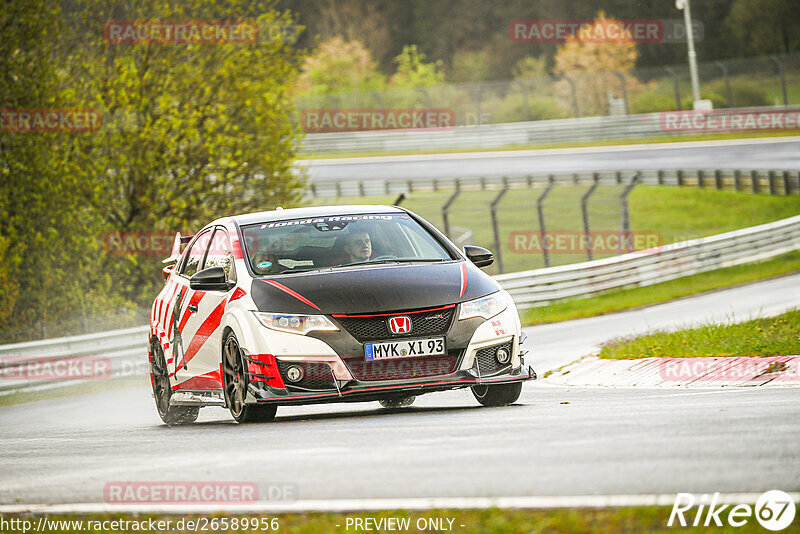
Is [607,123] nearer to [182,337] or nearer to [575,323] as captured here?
[575,323]

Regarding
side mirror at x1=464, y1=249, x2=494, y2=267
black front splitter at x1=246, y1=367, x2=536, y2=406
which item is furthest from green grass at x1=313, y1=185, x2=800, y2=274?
black front splitter at x1=246, y1=367, x2=536, y2=406

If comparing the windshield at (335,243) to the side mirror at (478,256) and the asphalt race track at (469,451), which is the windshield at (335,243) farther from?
the asphalt race track at (469,451)

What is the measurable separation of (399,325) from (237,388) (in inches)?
53.0

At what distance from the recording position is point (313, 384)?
8477mm

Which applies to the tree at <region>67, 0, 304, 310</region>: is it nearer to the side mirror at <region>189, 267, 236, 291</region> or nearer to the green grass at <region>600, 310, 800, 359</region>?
the green grass at <region>600, 310, 800, 359</region>

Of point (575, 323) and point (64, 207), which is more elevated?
point (64, 207)

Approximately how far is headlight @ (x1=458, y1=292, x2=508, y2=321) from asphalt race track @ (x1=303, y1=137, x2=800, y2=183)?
1346 inches

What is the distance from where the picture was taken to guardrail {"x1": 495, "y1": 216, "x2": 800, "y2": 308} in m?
25.8

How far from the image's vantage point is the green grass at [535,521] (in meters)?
4.56

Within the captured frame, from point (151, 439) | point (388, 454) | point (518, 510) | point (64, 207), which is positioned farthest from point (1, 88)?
point (518, 510)

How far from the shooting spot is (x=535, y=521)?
473cm

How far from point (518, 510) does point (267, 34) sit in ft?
76.0

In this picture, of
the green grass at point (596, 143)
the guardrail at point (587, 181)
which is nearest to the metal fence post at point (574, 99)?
the green grass at point (596, 143)

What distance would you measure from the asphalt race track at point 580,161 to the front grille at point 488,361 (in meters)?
34.4
